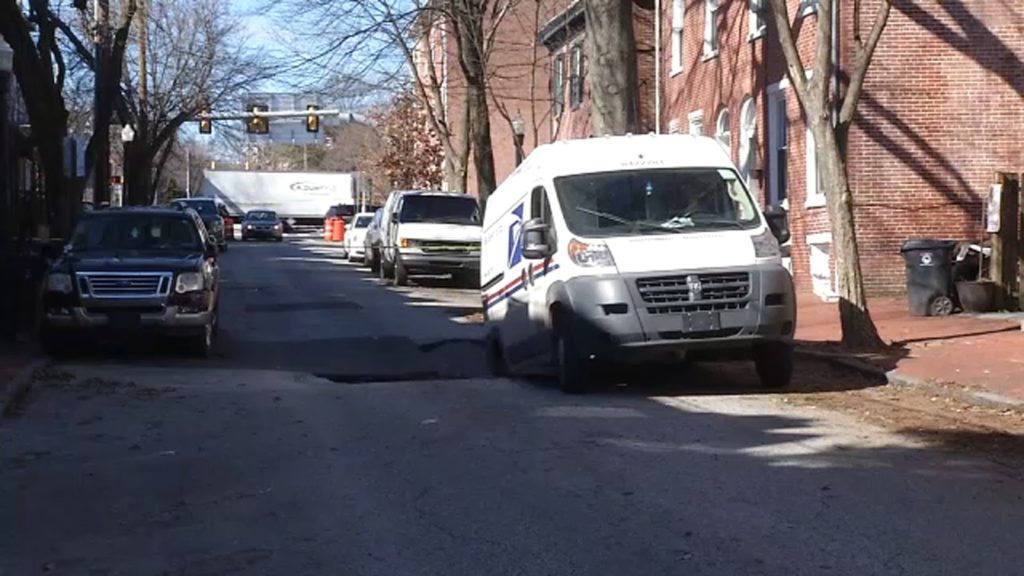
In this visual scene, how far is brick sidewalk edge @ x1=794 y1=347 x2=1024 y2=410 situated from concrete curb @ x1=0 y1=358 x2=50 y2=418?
26.8ft

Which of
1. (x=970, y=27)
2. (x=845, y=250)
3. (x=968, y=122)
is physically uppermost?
(x=970, y=27)

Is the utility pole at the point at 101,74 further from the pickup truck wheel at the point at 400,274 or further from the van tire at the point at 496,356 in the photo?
the van tire at the point at 496,356

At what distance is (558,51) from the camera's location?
40812 mm

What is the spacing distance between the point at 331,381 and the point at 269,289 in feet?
45.1

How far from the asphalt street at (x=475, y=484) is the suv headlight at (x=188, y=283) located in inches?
52.7

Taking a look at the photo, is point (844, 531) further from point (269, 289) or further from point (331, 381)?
point (269, 289)

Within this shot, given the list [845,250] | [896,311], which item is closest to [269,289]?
[896,311]

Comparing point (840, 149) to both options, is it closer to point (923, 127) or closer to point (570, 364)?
point (570, 364)

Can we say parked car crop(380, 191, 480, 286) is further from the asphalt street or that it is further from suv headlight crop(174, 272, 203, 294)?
the asphalt street

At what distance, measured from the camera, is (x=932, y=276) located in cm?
2016

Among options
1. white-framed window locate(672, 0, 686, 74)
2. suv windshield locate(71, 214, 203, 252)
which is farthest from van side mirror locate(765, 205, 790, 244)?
white-framed window locate(672, 0, 686, 74)

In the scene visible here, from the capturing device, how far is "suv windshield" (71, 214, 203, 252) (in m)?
17.4

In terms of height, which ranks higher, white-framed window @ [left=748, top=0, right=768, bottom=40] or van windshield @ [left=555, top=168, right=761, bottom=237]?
white-framed window @ [left=748, top=0, right=768, bottom=40]

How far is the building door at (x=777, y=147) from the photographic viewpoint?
26250mm
